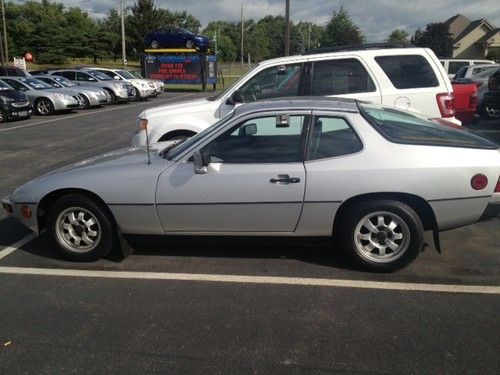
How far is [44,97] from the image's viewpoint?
19.0m

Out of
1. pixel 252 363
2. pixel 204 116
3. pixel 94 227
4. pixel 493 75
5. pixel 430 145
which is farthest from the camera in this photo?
pixel 493 75

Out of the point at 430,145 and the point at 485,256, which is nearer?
the point at 430,145

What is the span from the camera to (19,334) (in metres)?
3.53

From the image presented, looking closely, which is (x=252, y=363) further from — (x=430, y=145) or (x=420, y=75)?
(x=420, y=75)

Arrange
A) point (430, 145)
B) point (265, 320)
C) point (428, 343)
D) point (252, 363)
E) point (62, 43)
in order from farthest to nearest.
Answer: point (62, 43) < point (430, 145) < point (265, 320) < point (428, 343) < point (252, 363)

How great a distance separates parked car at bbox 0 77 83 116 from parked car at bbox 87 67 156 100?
650 centimetres

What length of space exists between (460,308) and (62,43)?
72954 mm

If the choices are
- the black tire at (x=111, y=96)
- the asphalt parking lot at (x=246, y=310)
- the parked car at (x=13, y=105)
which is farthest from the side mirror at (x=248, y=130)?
the black tire at (x=111, y=96)

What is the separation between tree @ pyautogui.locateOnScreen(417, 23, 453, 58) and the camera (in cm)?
5856

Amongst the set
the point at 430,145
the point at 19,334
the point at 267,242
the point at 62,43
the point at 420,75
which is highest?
the point at 62,43

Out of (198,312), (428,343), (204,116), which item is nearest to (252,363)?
(198,312)

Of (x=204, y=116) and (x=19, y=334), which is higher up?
(x=204, y=116)

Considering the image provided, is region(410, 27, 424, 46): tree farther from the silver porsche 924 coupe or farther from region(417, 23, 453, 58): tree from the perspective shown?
the silver porsche 924 coupe

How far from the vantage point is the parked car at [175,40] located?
35.8 m
